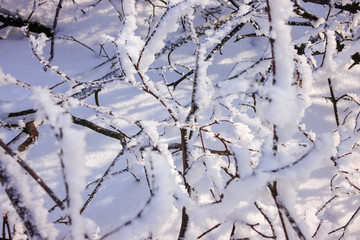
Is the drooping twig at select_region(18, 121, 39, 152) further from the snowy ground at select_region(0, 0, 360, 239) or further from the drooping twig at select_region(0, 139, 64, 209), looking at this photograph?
the drooping twig at select_region(0, 139, 64, 209)

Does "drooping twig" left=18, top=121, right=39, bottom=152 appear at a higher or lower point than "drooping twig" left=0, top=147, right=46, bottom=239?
higher

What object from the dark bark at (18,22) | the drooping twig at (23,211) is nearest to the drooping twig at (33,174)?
the drooping twig at (23,211)

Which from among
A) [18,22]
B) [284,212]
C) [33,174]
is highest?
[18,22]

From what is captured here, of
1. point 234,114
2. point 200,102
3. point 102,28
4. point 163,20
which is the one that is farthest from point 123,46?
point 102,28

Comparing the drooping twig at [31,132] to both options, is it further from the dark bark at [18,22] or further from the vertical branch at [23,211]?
the dark bark at [18,22]

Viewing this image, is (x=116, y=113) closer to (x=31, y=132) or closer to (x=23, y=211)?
(x=31, y=132)

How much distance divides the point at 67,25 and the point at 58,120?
1.38 meters

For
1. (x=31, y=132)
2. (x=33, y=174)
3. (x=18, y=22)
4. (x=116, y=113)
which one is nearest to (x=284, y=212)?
(x=33, y=174)

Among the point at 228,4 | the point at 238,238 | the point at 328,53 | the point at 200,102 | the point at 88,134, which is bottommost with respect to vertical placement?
the point at 238,238

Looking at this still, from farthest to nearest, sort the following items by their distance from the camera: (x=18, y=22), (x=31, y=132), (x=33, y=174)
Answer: (x=18, y=22), (x=31, y=132), (x=33, y=174)

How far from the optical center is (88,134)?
1.24 meters

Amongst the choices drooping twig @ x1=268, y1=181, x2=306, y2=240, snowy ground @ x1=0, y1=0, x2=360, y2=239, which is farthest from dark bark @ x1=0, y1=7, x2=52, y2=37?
drooping twig @ x1=268, y1=181, x2=306, y2=240

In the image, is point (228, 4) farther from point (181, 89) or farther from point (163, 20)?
point (163, 20)

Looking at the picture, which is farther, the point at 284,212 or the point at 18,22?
the point at 18,22
